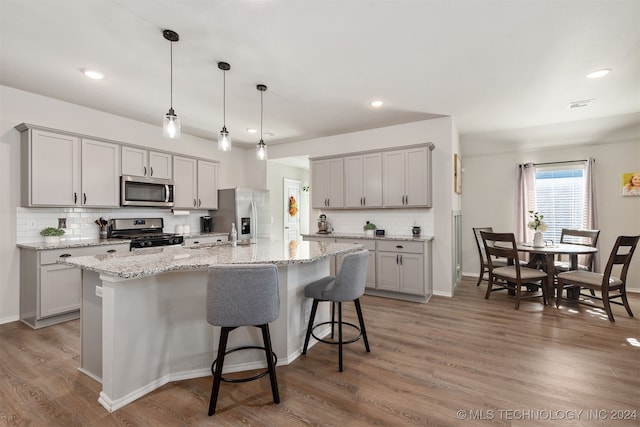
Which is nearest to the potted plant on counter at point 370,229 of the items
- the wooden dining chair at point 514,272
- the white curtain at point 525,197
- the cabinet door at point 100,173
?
the wooden dining chair at point 514,272

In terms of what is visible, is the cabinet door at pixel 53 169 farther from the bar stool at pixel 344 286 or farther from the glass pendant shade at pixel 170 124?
the bar stool at pixel 344 286

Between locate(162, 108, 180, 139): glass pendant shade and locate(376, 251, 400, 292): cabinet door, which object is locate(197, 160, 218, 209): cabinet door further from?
locate(376, 251, 400, 292): cabinet door

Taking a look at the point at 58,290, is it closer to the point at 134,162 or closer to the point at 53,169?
the point at 53,169

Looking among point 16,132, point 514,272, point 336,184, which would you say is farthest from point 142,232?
point 514,272

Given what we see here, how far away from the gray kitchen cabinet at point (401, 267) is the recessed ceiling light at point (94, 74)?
3942 mm

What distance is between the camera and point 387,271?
4.43 metres

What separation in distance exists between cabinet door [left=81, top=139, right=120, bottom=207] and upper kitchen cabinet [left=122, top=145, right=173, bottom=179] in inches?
4.6

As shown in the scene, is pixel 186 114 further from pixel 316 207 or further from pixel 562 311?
pixel 562 311

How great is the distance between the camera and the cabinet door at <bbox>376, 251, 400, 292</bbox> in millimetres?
4355

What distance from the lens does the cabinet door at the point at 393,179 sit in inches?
181

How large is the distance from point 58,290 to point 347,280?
3.33m

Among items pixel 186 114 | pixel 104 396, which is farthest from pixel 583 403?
pixel 186 114

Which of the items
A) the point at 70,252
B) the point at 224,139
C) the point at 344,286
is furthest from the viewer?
the point at 70,252

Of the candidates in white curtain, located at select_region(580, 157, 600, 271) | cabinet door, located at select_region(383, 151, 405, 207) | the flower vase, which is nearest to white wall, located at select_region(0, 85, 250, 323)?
cabinet door, located at select_region(383, 151, 405, 207)
